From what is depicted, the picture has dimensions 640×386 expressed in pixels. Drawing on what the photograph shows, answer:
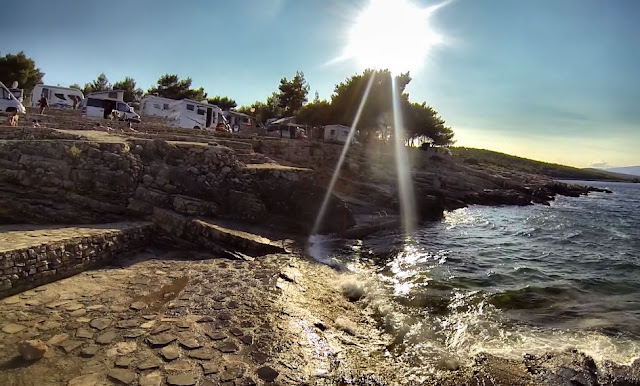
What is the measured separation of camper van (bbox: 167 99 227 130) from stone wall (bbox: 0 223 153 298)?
24.3 m

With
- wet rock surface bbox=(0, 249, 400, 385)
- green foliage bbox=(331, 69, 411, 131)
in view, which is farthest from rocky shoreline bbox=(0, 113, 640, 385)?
green foliage bbox=(331, 69, 411, 131)

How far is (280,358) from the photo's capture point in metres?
5.63

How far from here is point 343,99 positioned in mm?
53125

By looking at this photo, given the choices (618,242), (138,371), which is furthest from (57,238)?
(618,242)

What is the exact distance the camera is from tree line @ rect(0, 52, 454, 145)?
49.4m

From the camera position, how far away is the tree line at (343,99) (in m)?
49.4

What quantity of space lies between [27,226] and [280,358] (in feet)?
28.1

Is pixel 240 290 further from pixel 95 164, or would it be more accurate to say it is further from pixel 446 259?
pixel 446 259

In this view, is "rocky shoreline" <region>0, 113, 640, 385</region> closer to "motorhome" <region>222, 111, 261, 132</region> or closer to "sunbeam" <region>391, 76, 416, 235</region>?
"sunbeam" <region>391, 76, 416, 235</region>

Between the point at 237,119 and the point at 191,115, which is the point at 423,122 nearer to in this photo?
the point at 237,119

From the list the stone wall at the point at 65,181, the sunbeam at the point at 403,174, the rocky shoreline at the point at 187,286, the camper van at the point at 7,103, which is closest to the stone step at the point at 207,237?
the rocky shoreline at the point at 187,286

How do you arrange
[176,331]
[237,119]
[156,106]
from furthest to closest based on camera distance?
1. [237,119]
2. [156,106]
3. [176,331]

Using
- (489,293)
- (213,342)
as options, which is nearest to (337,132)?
(489,293)

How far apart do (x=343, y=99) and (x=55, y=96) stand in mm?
35369
